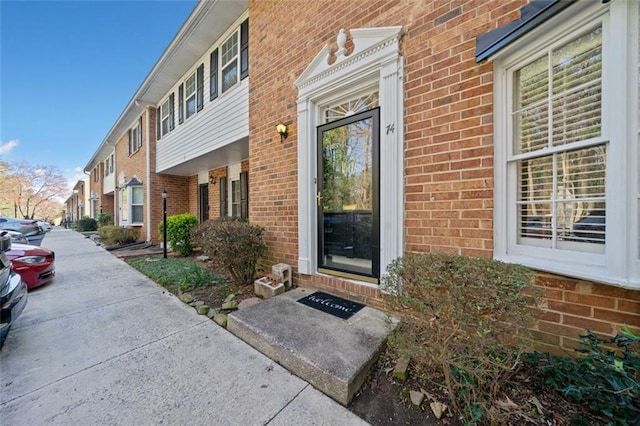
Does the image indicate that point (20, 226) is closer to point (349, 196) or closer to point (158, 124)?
point (158, 124)

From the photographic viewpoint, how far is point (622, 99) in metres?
1.53

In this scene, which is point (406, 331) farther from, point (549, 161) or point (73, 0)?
point (73, 0)

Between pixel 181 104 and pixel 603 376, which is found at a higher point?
pixel 181 104

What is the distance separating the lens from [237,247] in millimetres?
3688

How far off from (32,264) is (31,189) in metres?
43.2

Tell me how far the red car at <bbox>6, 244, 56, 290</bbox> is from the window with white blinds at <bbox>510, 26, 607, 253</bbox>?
7.12 metres

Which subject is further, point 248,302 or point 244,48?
point 244,48

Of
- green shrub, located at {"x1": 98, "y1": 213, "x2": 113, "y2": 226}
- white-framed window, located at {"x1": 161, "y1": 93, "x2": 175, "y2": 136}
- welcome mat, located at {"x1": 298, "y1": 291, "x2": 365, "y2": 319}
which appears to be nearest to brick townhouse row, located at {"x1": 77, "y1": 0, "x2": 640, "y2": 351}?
welcome mat, located at {"x1": 298, "y1": 291, "x2": 365, "y2": 319}

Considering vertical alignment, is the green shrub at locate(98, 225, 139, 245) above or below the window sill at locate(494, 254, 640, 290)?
below

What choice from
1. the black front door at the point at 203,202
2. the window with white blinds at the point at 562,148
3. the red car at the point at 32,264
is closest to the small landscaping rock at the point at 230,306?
the window with white blinds at the point at 562,148

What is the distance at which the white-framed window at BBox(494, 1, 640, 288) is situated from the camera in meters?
1.52

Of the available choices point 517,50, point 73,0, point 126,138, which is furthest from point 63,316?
point 126,138

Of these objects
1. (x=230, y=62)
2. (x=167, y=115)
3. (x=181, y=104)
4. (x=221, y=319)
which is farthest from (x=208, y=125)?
(x=221, y=319)

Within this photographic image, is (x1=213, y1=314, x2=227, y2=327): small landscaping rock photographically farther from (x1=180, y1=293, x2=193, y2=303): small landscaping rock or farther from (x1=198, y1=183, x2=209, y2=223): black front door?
(x1=198, y1=183, x2=209, y2=223): black front door
